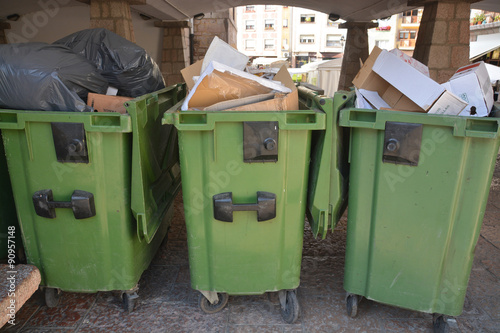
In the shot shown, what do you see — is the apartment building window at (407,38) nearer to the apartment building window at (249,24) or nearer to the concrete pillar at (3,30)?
the apartment building window at (249,24)

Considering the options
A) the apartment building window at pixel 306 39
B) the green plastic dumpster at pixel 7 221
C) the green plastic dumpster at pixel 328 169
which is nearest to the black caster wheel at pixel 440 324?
the green plastic dumpster at pixel 328 169

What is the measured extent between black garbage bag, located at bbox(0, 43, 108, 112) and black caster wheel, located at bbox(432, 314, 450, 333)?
102 inches

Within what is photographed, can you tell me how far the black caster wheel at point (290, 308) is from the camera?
232cm

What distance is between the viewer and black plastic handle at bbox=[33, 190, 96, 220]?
2.15m

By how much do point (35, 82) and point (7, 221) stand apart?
46.0 inches

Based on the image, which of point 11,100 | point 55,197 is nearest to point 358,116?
point 55,197

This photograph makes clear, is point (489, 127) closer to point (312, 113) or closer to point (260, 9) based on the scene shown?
point (312, 113)

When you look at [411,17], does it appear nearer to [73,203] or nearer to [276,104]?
[276,104]

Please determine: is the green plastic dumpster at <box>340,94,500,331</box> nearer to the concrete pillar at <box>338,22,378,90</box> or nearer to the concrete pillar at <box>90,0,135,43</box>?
the concrete pillar at <box>90,0,135,43</box>

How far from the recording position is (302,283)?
2.77m

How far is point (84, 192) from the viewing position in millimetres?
2174

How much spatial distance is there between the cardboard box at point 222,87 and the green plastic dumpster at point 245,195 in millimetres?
167


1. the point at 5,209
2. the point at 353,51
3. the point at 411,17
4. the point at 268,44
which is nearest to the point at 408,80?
the point at 5,209

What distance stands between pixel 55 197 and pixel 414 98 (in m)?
2.29
